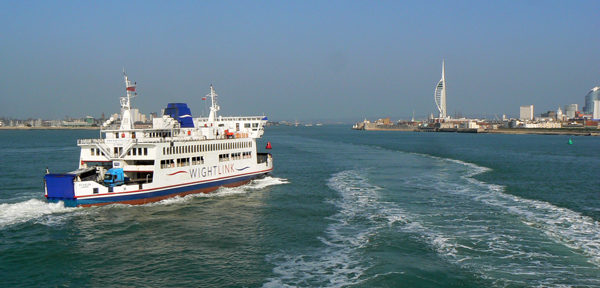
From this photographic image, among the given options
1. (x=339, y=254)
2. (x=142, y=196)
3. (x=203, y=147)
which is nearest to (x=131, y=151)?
(x=142, y=196)

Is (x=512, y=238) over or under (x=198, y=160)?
under

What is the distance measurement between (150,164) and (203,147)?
5274 millimetres

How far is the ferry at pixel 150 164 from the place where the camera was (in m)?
26.7

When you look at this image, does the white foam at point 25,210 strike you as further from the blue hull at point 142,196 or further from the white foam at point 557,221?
the white foam at point 557,221

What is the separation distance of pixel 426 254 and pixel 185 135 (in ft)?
75.9

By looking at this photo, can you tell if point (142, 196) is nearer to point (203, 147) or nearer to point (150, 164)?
point (150, 164)

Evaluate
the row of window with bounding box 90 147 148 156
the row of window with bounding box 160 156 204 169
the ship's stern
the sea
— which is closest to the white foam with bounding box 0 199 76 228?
the sea

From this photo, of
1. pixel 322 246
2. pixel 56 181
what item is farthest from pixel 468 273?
pixel 56 181

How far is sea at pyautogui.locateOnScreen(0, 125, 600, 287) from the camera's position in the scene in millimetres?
16562

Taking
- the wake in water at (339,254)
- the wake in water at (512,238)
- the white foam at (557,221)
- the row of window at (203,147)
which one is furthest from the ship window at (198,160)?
the white foam at (557,221)

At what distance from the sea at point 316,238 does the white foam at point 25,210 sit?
0.12 m

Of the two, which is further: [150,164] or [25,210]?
[150,164]

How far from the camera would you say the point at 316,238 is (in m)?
21.5

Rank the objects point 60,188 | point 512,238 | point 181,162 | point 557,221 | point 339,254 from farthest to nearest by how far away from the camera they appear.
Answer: point 181,162
point 60,188
point 557,221
point 512,238
point 339,254
